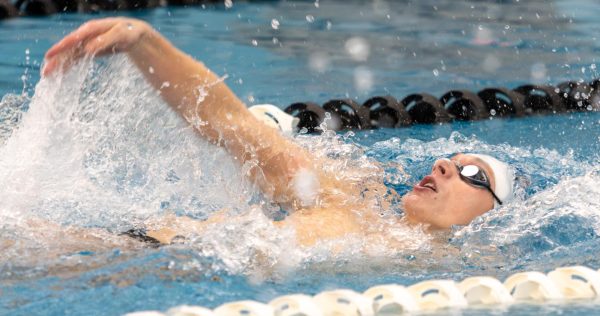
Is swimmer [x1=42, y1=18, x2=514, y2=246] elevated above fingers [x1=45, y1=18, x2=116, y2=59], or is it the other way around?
fingers [x1=45, y1=18, x2=116, y2=59]

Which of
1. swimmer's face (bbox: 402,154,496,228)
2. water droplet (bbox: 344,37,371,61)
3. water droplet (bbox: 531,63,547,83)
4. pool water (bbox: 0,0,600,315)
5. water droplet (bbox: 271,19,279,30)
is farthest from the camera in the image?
water droplet (bbox: 271,19,279,30)

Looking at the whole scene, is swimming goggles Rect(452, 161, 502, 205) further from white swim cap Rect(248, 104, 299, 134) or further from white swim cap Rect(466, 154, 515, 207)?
white swim cap Rect(248, 104, 299, 134)

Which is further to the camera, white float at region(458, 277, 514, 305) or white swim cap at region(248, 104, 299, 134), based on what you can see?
white swim cap at region(248, 104, 299, 134)

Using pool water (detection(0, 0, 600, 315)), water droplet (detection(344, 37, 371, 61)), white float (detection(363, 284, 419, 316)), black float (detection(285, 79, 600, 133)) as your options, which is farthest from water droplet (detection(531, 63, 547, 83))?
white float (detection(363, 284, 419, 316))

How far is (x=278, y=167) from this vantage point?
271 centimetres

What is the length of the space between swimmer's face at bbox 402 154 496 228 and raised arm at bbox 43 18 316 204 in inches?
13.4

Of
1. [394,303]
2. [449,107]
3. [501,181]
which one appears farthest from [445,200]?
[449,107]

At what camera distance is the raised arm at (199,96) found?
2.37 meters

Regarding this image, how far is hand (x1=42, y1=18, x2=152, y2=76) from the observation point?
234 centimetres

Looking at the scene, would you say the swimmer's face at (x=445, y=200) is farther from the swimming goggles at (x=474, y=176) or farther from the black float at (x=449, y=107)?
the black float at (x=449, y=107)

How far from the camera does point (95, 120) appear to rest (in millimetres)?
2812

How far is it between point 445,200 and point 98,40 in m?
1.18

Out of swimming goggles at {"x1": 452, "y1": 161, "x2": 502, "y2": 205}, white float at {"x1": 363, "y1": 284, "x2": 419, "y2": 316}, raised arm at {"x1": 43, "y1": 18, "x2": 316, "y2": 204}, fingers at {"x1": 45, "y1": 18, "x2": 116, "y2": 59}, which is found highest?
fingers at {"x1": 45, "y1": 18, "x2": 116, "y2": 59}

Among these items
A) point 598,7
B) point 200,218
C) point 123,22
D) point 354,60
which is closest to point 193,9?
point 354,60
